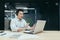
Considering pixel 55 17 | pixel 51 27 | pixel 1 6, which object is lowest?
pixel 51 27

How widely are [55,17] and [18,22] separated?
189 cm

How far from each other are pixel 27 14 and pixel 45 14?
0.56 metres

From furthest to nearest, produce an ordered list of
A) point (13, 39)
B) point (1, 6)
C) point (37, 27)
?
point (1, 6) → point (37, 27) → point (13, 39)

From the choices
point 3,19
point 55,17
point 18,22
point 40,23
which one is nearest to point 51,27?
point 55,17

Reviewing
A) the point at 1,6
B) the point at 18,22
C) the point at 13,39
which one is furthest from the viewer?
the point at 1,6

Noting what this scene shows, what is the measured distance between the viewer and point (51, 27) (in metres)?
5.14

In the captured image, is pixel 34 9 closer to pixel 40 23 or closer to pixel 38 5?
pixel 38 5

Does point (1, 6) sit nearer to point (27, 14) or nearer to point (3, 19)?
point (3, 19)

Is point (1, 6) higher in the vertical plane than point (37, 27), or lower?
higher

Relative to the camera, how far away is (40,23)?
253 centimetres

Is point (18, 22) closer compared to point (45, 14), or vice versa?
point (18, 22)

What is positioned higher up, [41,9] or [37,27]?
[41,9]

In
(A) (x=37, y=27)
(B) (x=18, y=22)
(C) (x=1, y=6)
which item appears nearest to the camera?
(A) (x=37, y=27)

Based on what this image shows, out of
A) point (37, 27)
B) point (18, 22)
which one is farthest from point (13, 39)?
point (18, 22)
